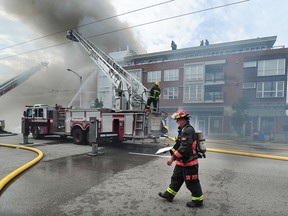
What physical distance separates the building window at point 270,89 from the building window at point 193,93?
7.02 meters

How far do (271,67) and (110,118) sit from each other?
24.0 meters

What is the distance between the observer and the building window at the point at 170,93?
1185 inches

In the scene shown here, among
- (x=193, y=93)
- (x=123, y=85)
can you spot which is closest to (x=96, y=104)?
(x=193, y=93)

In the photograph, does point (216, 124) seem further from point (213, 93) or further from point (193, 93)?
point (193, 93)

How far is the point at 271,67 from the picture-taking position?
82.0 ft

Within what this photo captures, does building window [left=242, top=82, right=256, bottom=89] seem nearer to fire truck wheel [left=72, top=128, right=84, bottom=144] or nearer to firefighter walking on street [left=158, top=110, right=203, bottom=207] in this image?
fire truck wheel [left=72, top=128, right=84, bottom=144]

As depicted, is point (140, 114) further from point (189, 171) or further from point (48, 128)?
point (48, 128)

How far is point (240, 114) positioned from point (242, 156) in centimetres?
1701

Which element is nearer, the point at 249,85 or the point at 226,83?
the point at 249,85

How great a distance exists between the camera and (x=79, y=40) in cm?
1430

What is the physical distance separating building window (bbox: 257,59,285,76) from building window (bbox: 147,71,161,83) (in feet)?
44.4

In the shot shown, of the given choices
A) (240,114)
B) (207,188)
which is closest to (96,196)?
(207,188)

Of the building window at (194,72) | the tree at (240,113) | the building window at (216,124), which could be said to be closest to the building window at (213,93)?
the building window at (194,72)

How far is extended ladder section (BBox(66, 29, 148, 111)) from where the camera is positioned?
10.2m
